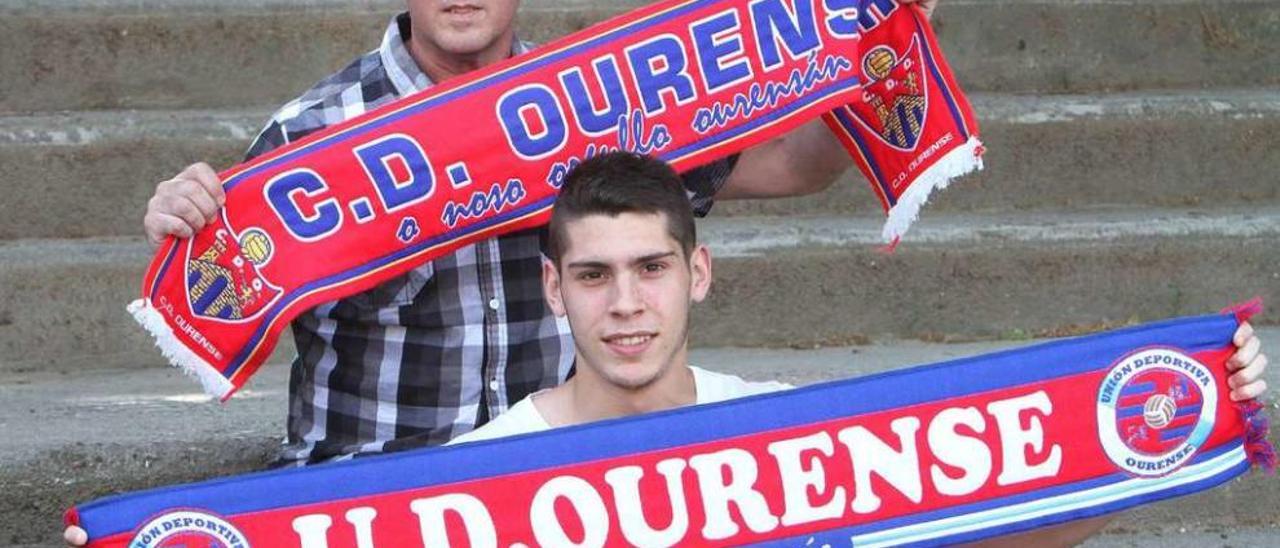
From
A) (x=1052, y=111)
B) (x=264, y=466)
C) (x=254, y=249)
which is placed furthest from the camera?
(x=1052, y=111)

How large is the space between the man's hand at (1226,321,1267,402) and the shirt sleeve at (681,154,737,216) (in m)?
1.04

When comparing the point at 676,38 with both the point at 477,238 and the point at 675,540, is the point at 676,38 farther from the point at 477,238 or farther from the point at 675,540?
the point at 675,540

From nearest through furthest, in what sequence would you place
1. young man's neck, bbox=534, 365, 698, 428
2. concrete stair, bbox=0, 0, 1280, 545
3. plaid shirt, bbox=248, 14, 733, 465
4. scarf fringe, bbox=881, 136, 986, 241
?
1. young man's neck, bbox=534, 365, 698, 428
2. plaid shirt, bbox=248, 14, 733, 465
3. scarf fringe, bbox=881, 136, 986, 241
4. concrete stair, bbox=0, 0, 1280, 545

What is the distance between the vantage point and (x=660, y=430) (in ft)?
9.12

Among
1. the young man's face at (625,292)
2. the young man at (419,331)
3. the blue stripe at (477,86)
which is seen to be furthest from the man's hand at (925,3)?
the young man's face at (625,292)

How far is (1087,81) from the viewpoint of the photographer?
5.27m

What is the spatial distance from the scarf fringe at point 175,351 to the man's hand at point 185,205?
4.7 inches

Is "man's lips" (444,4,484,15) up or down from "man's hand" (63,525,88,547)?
up

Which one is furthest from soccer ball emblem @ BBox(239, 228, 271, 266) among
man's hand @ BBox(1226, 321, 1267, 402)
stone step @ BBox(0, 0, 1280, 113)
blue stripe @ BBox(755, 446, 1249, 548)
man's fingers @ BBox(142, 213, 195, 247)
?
stone step @ BBox(0, 0, 1280, 113)

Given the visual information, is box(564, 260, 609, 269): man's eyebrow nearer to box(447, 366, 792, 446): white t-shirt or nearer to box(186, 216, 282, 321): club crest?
box(447, 366, 792, 446): white t-shirt

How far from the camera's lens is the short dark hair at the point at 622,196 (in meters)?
2.80

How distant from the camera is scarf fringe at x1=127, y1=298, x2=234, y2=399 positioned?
10.3ft

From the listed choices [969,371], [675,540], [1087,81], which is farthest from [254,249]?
[1087,81]

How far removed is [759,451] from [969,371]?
1.14 feet
